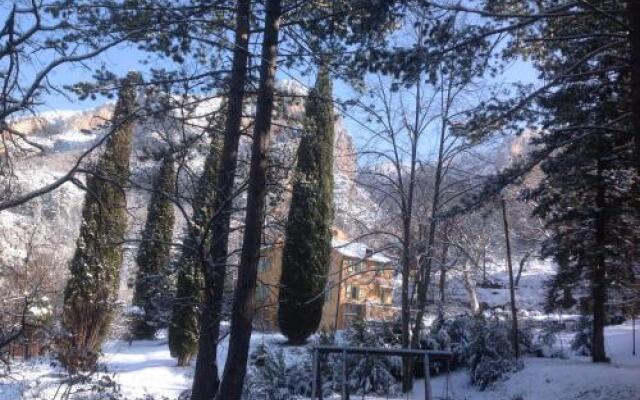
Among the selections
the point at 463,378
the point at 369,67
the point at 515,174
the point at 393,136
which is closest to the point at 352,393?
the point at 463,378

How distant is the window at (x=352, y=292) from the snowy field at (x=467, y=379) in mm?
9944

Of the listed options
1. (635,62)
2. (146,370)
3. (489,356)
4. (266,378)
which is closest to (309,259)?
(146,370)

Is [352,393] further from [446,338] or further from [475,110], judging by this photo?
[475,110]

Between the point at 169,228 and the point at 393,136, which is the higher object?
the point at 393,136

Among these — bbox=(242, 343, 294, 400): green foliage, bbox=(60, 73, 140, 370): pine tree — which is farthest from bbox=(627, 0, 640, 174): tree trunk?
bbox=(60, 73, 140, 370): pine tree

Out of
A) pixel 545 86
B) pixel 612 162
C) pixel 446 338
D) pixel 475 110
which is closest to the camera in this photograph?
pixel 545 86

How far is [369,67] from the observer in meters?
6.74

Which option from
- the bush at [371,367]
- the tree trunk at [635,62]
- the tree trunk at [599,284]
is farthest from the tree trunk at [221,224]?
the tree trunk at [599,284]

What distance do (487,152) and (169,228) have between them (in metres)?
12.1

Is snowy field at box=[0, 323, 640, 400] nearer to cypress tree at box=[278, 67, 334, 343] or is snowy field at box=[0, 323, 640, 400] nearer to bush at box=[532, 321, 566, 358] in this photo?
bush at box=[532, 321, 566, 358]

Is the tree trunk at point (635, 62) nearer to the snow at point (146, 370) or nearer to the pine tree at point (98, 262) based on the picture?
the snow at point (146, 370)

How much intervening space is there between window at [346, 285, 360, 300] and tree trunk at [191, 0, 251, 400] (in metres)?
20.3

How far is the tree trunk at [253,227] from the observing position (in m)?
5.87

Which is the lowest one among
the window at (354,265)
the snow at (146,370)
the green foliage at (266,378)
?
the snow at (146,370)
